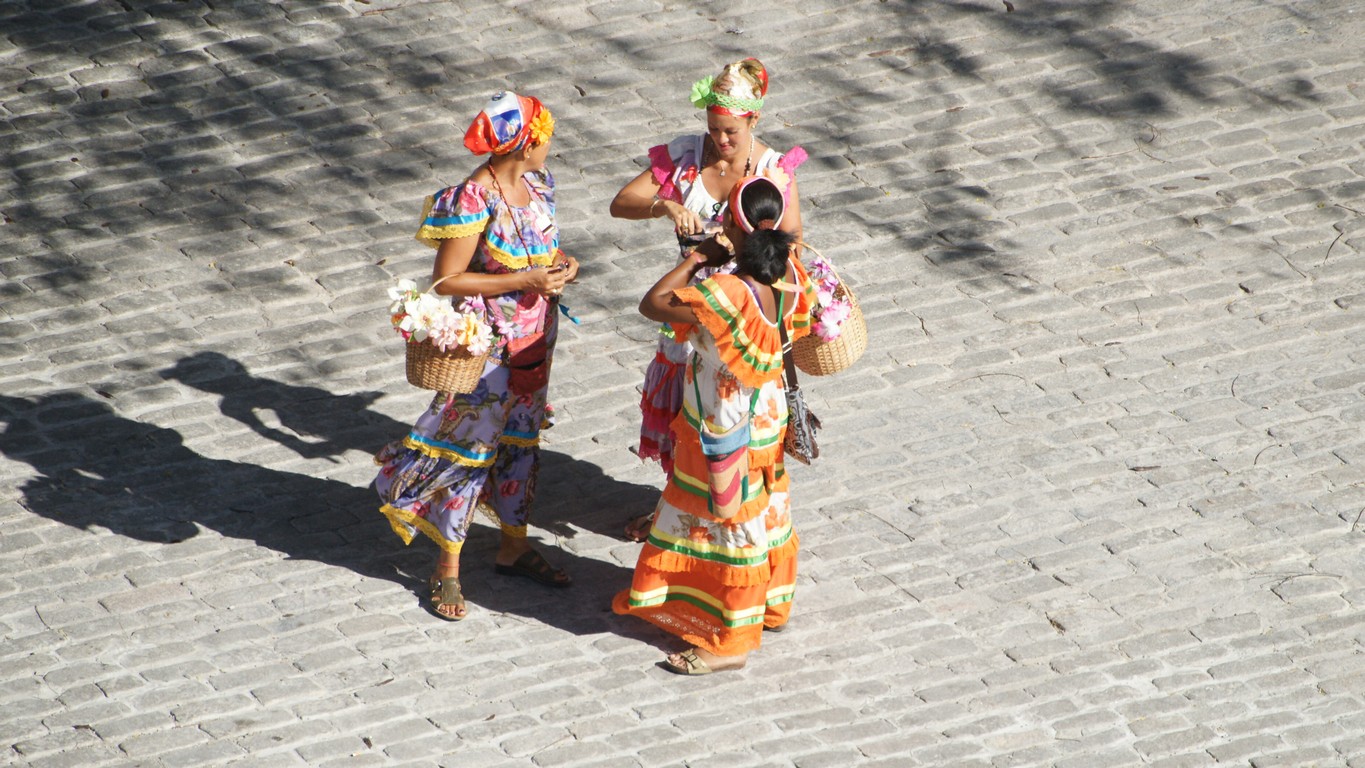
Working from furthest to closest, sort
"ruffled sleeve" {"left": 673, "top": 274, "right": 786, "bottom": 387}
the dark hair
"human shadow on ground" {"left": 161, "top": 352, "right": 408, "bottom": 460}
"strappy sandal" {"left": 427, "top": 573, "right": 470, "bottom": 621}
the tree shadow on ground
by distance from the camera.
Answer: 1. "human shadow on ground" {"left": 161, "top": 352, "right": 408, "bottom": 460}
2. the tree shadow on ground
3. "strappy sandal" {"left": 427, "top": 573, "right": 470, "bottom": 621}
4. "ruffled sleeve" {"left": 673, "top": 274, "right": 786, "bottom": 387}
5. the dark hair

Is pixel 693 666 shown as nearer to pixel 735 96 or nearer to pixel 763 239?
pixel 763 239

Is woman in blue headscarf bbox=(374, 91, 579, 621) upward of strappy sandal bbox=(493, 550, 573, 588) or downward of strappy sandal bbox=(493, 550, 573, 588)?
upward

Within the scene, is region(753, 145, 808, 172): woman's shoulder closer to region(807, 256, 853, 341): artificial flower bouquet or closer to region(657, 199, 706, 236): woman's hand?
region(657, 199, 706, 236): woman's hand

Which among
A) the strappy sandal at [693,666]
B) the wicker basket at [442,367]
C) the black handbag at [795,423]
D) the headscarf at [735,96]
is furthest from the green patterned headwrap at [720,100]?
the strappy sandal at [693,666]

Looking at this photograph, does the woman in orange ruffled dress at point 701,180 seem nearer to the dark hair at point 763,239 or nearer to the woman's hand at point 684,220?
the woman's hand at point 684,220

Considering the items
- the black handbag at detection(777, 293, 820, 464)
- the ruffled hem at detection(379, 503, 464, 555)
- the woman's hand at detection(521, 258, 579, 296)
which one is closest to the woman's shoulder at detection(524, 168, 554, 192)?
the woman's hand at detection(521, 258, 579, 296)

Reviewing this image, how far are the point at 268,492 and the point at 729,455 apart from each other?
2453 mm

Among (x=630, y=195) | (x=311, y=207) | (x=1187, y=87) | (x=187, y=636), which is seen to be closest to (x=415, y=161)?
(x=311, y=207)

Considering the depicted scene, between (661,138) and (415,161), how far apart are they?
4.88 feet

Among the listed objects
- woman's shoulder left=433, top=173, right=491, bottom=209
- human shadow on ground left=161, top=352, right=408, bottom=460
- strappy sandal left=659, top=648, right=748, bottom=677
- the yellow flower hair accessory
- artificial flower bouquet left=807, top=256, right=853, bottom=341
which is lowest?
strappy sandal left=659, top=648, right=748, bottom=677

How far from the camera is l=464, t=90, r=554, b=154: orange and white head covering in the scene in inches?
235

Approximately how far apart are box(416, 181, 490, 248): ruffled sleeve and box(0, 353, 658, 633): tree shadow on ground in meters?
1.57

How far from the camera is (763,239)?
5.60 meters

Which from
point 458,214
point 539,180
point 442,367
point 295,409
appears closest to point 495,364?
point 442,367
